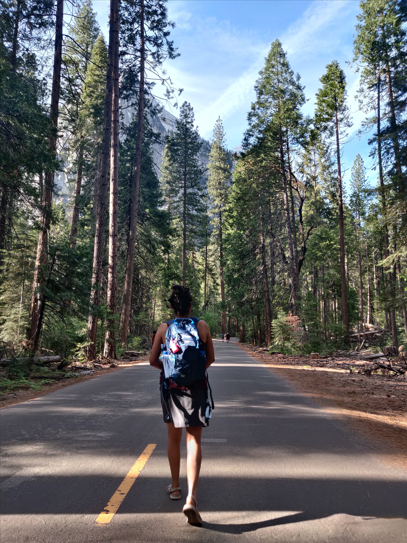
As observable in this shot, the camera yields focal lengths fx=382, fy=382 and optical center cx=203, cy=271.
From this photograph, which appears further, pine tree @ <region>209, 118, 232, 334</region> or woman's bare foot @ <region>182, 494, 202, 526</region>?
pine tree @ <region>209, 118, 232, 334</region>

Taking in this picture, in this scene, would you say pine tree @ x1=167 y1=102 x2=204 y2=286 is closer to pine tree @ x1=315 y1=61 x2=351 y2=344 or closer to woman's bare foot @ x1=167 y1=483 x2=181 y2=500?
pine tree @ x1=315 y1=61 x2=351 y2=344

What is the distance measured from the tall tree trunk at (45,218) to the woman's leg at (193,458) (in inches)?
426

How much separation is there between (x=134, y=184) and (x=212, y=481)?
20162 millimetres

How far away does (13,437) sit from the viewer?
5.46 metres

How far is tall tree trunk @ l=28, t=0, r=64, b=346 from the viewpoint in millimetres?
13055

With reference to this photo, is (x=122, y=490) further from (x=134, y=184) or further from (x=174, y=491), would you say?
(x=134, y=184)

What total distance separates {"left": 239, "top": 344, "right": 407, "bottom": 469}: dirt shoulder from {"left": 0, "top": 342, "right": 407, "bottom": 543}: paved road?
0.41 m

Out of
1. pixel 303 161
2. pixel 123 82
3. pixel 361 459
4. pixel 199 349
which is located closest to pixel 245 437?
pixel 361 459

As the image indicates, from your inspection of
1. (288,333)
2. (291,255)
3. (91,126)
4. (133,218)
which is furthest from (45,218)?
(91,126)

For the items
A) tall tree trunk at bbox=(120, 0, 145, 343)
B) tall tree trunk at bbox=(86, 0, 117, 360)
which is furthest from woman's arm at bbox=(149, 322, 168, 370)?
tall tree trunk at bbox=(120, 0, 145, 343)

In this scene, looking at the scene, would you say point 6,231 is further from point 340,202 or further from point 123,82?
point 340,202

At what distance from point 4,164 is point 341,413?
10500mm

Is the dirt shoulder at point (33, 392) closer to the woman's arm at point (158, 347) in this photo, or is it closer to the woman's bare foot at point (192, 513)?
the woman's arm at point (158, 347)

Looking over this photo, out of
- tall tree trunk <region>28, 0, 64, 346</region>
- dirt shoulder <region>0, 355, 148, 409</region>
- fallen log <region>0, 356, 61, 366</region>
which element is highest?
tall tree trunk <region>28, 0, 64, 346</region>
